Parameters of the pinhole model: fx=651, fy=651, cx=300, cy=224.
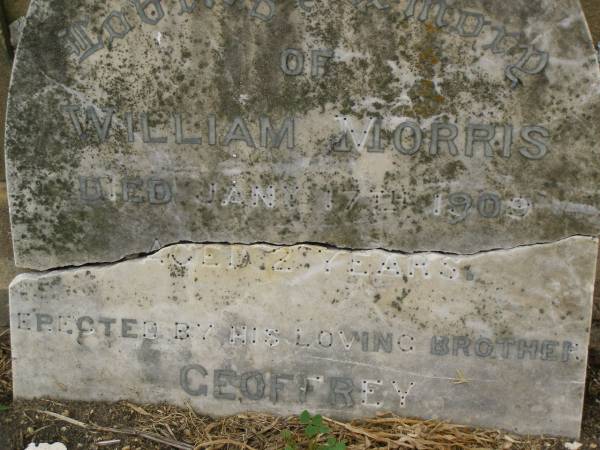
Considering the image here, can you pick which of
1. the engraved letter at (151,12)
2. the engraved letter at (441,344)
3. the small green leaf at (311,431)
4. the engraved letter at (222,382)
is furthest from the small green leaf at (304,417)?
the engraved letter at (151,12)

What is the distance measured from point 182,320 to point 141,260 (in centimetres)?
26

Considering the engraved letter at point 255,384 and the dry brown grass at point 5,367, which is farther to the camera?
the dry brown grass at point 5,367

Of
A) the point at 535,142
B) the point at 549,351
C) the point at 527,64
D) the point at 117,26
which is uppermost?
the point at 117,26

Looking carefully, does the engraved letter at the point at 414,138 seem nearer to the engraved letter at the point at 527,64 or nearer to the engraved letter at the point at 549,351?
the engraved letter at the point at 527,64

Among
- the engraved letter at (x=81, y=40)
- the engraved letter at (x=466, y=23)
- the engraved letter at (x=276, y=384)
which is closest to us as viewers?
the engraved letter at (x=466, y=23)

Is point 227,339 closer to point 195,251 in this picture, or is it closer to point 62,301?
point 195,251

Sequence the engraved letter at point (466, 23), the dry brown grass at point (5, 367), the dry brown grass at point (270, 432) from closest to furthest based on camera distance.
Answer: the engraved letter at point (466, 23) → the dry brown grass at point (270, 432) → the dry brown grass at point (5, 367)

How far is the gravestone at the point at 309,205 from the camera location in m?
2.07

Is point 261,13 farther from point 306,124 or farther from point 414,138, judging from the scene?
point 414,138

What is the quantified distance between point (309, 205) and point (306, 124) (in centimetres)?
27

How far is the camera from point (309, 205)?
2211 mm

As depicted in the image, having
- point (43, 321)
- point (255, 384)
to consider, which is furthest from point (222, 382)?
point (43, 321)

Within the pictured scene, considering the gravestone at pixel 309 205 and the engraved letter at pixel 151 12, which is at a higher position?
the engraved letter at pixel 151 12

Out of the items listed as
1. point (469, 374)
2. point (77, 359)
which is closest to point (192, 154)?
point (77, 359)
